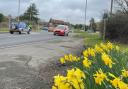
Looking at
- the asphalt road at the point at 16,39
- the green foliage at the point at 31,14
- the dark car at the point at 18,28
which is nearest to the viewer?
the asphalt road at the point at 16,39

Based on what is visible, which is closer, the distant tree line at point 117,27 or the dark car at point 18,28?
the distant tree line at point 117,27

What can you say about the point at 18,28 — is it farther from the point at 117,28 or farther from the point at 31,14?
the point at 31,14

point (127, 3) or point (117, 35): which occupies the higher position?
point (127, 3)

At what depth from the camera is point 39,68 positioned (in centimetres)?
1286

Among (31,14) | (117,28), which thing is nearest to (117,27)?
(117,28)

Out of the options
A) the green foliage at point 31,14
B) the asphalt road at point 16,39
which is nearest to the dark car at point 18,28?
the asphalt road at point 16,39

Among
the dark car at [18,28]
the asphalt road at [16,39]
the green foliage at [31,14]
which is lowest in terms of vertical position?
the asphalt road at [16,39]

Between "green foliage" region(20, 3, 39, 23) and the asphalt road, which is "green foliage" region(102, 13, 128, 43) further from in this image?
"green foliage" region(20, 3, 39, 23)

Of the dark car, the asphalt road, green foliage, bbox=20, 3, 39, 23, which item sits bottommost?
the asphalt road

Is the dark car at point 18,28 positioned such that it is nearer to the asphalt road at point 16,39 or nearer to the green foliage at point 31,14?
the asphalt road at point 16,39

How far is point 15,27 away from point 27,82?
44467 mm

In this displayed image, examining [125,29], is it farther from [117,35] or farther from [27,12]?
[27,12]

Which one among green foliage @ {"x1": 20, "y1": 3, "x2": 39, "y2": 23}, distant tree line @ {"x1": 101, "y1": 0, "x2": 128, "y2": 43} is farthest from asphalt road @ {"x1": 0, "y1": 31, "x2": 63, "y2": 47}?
green foliage @ {"x1": 20, "y1": 3, "x2": 39, "y2": 23}

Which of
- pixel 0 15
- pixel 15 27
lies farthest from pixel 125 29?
pixel 0 15
